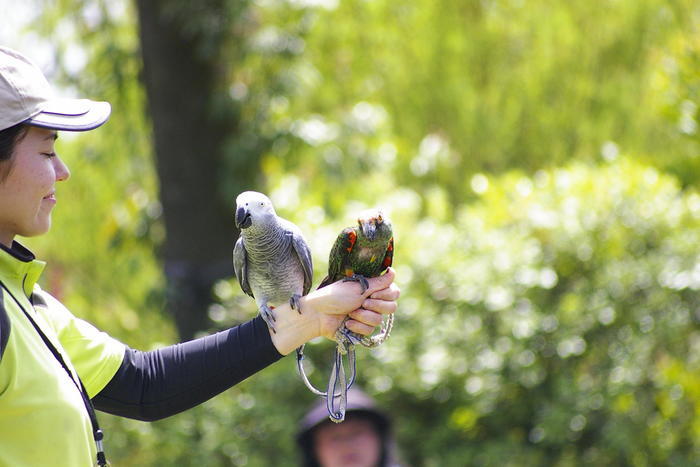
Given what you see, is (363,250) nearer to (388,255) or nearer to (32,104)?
(388,255)

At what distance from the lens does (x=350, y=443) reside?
10.8 ft

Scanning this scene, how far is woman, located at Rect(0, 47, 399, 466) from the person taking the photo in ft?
4.83

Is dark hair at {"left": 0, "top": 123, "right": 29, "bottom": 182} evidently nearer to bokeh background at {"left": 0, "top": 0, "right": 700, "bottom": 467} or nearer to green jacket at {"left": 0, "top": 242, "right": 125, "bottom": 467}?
green jacket at {"left": 0, "top": 242, "right": 125, "bottom": 467}

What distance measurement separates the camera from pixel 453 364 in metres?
4.02

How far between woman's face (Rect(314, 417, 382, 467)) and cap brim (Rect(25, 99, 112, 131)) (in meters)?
1.91

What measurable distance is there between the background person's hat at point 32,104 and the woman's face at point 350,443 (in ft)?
6.34

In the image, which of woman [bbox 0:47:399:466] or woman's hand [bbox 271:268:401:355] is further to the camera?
woman's hand [bbox 271:268:401:355]

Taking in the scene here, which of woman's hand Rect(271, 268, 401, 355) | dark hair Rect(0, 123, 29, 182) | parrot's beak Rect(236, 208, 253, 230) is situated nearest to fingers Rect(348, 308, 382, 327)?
woman's hand Rect(271, 268, 401, 355)

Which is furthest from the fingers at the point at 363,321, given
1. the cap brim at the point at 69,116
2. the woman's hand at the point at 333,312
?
the cap brim at the point at 69,116

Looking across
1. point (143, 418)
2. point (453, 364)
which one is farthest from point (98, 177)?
point (143, 418)

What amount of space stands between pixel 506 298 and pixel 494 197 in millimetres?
764

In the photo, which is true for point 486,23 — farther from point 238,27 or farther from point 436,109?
point 238,27

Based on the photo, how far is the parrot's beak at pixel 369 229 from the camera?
175 centimetres

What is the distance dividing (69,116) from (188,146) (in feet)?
11.2
